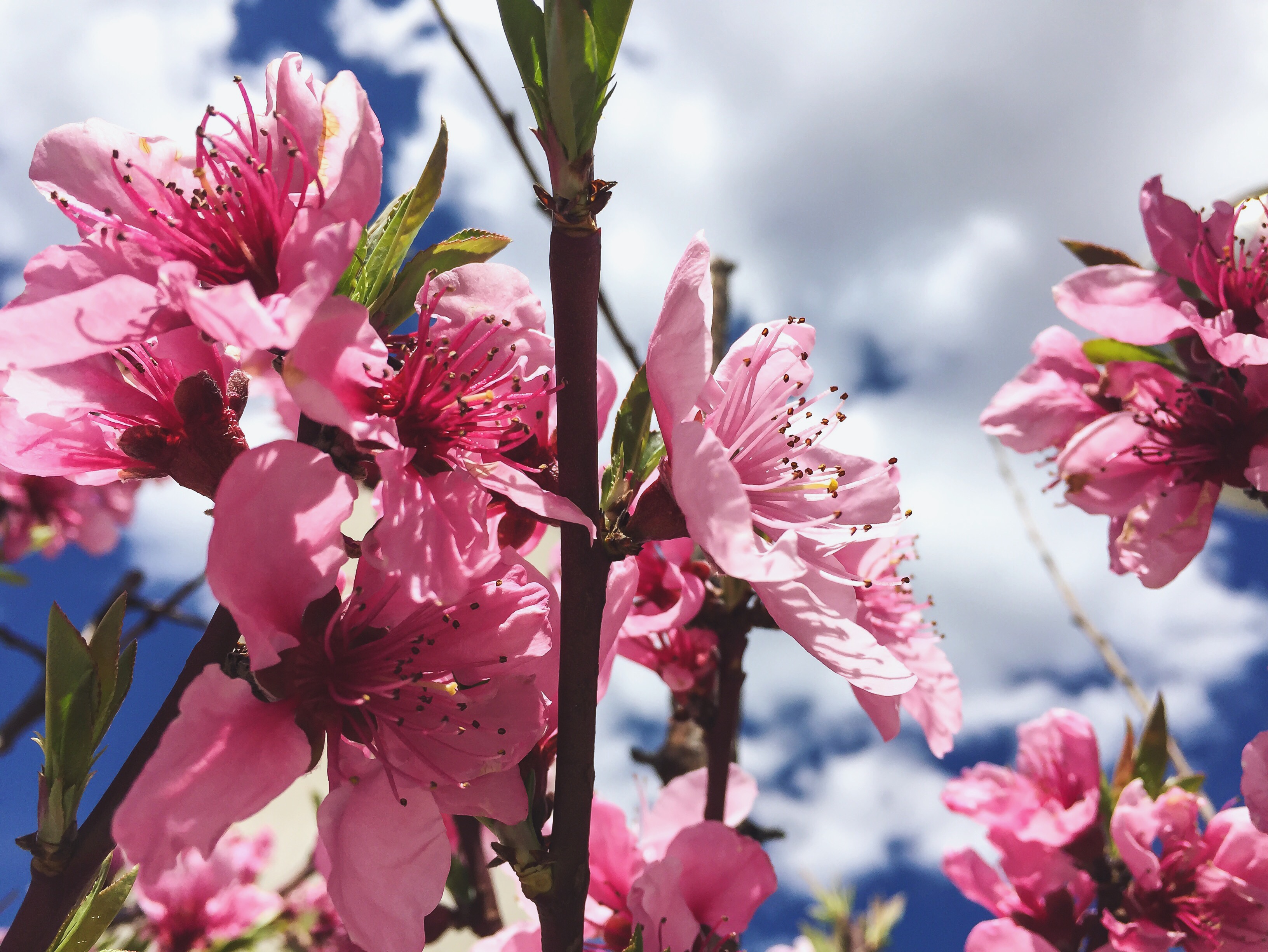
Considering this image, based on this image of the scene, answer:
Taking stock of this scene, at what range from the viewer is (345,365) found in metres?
0.60

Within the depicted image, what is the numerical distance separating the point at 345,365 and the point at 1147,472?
118cm

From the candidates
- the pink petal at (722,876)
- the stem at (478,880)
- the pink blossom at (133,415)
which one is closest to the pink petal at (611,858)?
the pink petal at (722,876)

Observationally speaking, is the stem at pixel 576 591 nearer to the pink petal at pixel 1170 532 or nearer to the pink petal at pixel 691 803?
the pink petal at pixel 691 803

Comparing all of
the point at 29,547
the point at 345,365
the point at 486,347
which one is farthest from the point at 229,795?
the point at 29,547

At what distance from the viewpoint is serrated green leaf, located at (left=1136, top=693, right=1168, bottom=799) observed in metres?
1.30

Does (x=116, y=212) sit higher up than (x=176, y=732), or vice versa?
(x=116, y=212)

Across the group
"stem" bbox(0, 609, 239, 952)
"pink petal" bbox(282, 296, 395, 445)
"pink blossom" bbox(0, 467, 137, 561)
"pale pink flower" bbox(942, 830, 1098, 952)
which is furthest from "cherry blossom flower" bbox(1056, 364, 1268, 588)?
"pink blossom" bbox(0, 467, 137, 561)

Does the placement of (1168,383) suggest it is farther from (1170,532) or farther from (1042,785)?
(1042,785)

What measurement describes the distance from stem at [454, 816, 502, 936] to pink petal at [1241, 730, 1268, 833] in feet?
3.28

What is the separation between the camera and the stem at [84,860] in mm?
605

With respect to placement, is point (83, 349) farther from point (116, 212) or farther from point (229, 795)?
point (229, 795)

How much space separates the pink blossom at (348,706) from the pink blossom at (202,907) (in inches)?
58.9

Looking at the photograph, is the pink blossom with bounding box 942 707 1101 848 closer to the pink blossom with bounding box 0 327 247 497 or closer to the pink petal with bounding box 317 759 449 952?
the pink petal with bounding box 317 759 449 952

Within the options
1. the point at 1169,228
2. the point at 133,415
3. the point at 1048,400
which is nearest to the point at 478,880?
the point at 133,415
